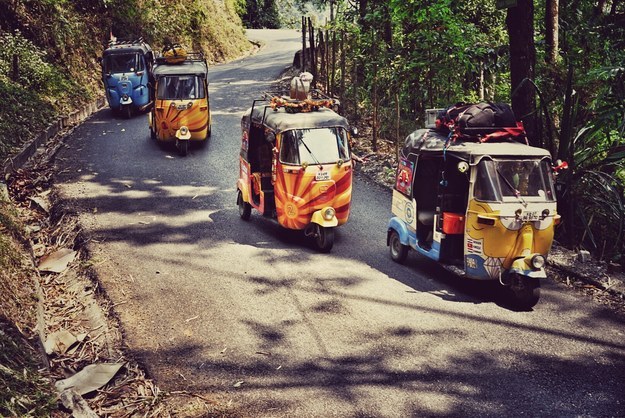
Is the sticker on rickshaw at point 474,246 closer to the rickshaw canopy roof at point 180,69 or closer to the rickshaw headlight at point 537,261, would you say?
the rickshaw headlight at point 537,261

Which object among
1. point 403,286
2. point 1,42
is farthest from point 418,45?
point 1,42

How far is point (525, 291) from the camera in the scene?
28.1 feet

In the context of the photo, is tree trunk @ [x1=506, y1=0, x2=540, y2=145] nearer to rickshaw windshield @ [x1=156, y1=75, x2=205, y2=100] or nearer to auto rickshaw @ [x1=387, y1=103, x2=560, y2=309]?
auto rickshaw @ [x1=387, y1=103, x2=560, y2=309]

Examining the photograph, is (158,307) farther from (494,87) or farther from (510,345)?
(494,87)

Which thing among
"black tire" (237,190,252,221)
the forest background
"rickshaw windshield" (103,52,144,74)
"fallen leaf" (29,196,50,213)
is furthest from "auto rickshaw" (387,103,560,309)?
"rickshaw windshield" (103,52,144,74)

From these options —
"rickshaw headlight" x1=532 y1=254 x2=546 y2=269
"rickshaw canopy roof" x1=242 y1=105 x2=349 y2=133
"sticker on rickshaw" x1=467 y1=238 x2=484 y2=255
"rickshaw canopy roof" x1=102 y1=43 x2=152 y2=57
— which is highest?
"rickshaw canopy roof" x1=102 y1=43 x2=152 y2=57

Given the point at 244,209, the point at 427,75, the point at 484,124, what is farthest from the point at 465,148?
the point at 427,75

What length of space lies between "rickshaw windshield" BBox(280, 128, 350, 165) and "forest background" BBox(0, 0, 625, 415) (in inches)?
121

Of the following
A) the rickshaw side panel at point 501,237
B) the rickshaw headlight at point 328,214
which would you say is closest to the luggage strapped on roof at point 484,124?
the rickshaw side panel at point 501,237

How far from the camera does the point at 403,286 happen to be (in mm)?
9461

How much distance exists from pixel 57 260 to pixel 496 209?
6712mm

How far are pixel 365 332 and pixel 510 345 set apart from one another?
1.71 meters

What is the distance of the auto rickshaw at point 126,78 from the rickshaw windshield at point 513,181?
15442 mm

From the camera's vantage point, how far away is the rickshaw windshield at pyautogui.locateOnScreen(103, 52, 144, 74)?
22.0m
